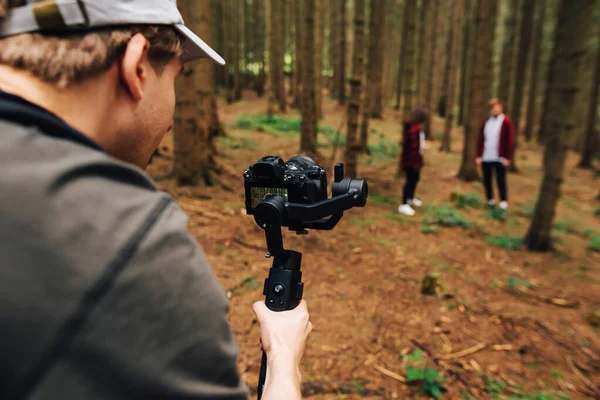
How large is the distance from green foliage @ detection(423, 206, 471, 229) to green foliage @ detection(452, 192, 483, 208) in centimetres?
92

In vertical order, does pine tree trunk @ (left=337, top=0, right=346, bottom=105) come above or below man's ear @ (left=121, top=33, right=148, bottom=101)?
above

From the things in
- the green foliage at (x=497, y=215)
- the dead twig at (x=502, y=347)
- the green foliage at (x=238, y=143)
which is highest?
the green foliage at (x=238, y=143)

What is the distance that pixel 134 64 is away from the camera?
2.89ft

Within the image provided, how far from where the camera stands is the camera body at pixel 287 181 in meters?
1.40

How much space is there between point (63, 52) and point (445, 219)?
24.2ft

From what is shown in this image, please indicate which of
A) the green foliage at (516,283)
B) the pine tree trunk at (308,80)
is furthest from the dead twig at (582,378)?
the pine tree trunk at (308,80)

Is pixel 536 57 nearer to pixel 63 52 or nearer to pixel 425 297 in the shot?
pixel 425 297

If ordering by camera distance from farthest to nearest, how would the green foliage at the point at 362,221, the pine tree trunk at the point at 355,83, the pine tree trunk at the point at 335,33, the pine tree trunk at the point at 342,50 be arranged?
1. the pine tree trunk at the point at 335,33
2. the pine tree trunk at the point at 342,50
3. the pine tree trunk at the point at 355,83
4. the green foliage at the point at 362,221

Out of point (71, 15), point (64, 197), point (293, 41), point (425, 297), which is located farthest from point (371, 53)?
point (64, 197)

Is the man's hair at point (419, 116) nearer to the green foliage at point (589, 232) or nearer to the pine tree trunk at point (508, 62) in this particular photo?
the green foliage at point (589, 232)

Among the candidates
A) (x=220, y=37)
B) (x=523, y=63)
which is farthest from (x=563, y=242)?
(x=220, y=37)

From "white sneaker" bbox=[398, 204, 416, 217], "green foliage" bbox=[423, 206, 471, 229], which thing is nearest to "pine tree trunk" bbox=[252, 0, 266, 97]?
"white sneaker" bbox=[398, 204, 416, 217]

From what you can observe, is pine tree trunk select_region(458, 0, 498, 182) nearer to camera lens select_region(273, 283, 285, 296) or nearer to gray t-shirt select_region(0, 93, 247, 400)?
camera lens select_region(273, 283, 285, 296)

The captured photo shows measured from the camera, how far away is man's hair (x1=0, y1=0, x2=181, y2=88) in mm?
800
